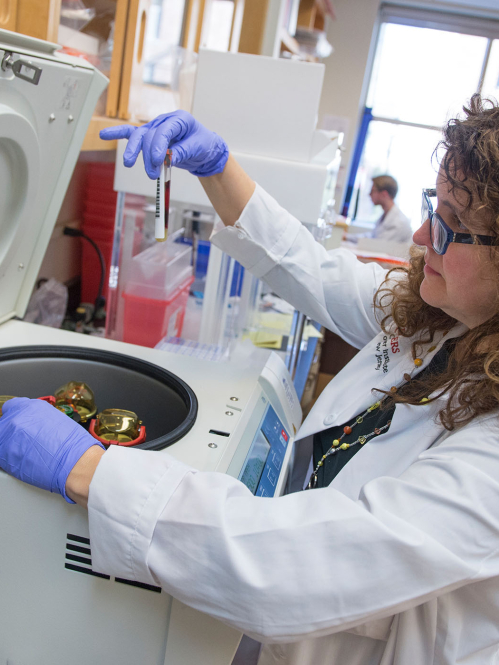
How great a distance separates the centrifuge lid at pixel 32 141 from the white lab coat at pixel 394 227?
5785 millimetres

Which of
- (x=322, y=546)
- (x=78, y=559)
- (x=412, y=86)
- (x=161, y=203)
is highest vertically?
(x=412, y=86)

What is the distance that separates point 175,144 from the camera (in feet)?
3.70

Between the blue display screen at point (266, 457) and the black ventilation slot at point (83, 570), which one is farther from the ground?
the blue display screen at point (266, 457)

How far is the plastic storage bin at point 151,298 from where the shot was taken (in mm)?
1610

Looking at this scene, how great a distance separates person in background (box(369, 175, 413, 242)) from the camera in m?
6.70

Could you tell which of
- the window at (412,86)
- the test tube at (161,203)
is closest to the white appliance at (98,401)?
the test tube at (161,203)

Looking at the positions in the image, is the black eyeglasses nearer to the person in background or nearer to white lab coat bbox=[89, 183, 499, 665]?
white lab coat bbox=[89, 183, 499, 665]

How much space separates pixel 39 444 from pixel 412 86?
8505mm

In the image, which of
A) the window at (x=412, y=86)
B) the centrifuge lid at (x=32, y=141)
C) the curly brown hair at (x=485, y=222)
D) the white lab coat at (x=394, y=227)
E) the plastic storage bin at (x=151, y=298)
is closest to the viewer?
the curly brown hair at (x=485, y=222)

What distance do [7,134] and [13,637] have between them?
750 mm

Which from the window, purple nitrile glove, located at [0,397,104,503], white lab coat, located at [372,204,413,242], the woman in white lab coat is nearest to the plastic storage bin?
the woman in white lab coat

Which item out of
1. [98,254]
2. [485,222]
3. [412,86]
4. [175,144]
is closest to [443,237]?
[485,222]

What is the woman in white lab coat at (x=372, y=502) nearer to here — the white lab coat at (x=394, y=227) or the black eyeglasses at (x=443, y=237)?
the black eyeglasses at (x=443, y=237)

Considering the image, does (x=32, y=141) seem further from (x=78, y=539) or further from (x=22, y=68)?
(x=78, y=539)
